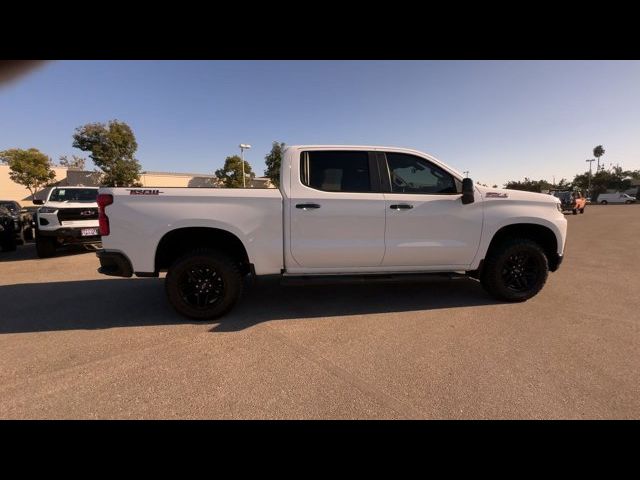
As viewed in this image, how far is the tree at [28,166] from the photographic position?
30.6 meters

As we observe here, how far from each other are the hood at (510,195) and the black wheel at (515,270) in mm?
571

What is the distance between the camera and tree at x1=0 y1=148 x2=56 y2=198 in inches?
1203

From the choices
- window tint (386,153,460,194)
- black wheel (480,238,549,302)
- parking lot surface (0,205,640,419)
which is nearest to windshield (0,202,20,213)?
parking lot surface (0,205,640,419)

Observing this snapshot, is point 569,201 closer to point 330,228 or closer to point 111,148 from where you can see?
point 330,228

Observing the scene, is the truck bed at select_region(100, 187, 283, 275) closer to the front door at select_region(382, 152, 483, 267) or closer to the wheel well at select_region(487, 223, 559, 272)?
Result: the front door at select_region(382, 152, 483, 267)

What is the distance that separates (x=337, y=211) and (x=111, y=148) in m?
34.5

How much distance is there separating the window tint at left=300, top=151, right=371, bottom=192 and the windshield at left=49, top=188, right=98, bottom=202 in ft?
23.7

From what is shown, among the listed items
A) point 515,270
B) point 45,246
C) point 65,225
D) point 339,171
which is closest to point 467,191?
point 515,270

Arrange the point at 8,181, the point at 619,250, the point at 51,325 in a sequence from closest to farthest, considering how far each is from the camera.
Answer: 1. the point at 51,325
2. the point at 619,250
3. the point at 8,181
